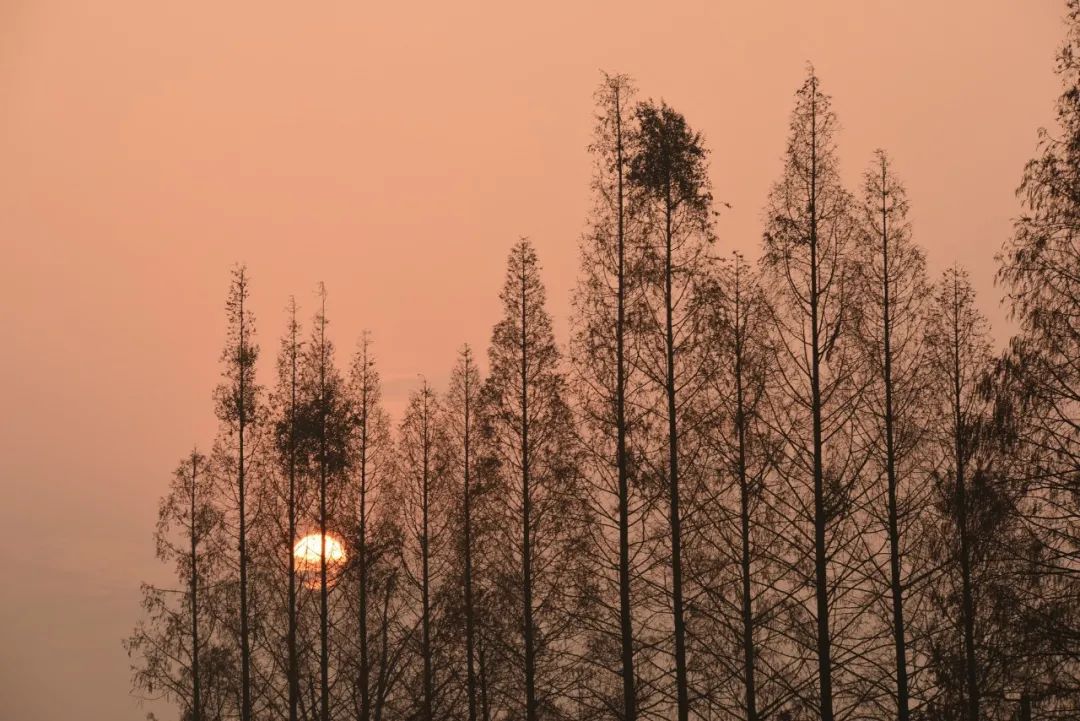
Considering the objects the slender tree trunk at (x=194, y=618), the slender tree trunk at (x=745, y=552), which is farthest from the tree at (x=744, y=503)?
the slender tree trunk at (x=194, y=618)

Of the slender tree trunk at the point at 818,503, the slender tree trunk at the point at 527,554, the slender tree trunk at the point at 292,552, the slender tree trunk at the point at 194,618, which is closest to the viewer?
the slender tree trunk at the point at 818,503

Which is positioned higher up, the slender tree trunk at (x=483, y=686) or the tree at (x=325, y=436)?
the tree at (x=325, y=436)

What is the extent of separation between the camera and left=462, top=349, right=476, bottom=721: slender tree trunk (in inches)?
1073

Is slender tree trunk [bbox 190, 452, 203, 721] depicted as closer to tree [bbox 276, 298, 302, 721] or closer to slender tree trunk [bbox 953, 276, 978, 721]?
tree [bbox 276, 298, 302, 721]

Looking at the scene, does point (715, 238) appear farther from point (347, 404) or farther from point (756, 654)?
point (347, 404)

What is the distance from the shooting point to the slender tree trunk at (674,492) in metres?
19.3

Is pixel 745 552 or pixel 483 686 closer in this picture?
pixel 745 552

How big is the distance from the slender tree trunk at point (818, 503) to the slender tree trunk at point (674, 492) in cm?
230

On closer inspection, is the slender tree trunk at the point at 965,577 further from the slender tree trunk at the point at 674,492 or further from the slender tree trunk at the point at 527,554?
the slender tree trunk at the point at 527,554

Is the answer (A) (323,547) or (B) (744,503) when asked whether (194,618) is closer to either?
(A) (323,547)

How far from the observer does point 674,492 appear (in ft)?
65.8

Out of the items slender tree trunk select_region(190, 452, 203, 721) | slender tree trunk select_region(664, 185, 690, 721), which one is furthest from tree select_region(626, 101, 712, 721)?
slender tree trunk select_region(190, 452, 203, 721)

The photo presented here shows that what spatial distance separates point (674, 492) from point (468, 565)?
11.2 metres

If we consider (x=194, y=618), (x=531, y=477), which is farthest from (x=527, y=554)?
(x=194, y=618)
